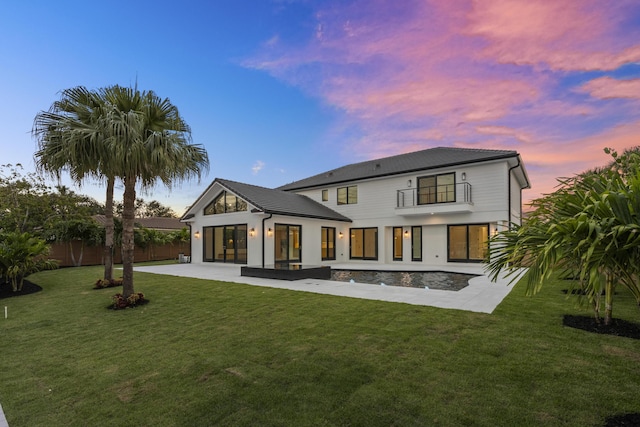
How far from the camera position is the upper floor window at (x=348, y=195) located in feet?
66.3

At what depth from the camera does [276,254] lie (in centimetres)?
1572

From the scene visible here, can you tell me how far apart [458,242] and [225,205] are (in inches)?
504

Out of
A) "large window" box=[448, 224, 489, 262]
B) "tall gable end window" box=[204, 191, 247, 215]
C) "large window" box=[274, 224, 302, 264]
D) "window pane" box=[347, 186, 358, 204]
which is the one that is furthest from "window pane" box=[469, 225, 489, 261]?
"tall gable end window" box=[204, 191, 247, 215]

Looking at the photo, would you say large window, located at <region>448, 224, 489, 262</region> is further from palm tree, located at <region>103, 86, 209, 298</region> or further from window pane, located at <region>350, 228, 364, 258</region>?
palm tree, located at <region>103, 86, 209, 298</region>

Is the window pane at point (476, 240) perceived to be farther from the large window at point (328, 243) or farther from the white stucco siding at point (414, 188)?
the large window at point (328, 243)

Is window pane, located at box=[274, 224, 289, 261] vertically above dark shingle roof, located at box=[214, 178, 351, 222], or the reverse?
dark shingle roof, located at box=[214, 178, 351, 222]

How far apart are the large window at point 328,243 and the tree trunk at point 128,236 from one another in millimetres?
11734

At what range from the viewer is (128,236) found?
25.2 ft

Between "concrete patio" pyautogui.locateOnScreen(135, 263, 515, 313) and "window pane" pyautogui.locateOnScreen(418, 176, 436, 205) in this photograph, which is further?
"window pane" pyautogui.locateOnScreen(418, 176, 436, 205)

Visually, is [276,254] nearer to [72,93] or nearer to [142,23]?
[72,93]

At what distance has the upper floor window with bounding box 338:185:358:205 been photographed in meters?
20.2

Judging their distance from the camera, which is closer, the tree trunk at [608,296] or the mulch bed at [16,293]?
the tree trunk at [608,296]

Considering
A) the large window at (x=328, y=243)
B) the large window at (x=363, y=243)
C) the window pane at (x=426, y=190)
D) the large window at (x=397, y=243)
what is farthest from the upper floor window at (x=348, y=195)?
the window pane at (x=426, y=190)

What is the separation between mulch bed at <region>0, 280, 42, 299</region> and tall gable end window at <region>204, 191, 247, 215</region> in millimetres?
8333
